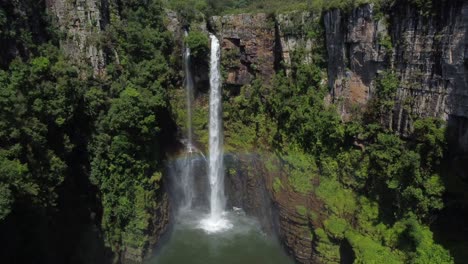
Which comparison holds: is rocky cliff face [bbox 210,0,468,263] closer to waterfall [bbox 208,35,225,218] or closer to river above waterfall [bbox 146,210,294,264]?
waterfall [bbox 208,35,225,218]

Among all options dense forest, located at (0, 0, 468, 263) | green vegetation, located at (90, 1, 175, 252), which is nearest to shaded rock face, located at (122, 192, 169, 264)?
dense forest, located at (0, 0, 468, 263)

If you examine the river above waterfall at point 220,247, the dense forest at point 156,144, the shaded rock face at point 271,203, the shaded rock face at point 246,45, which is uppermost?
the shaded rock face at point 246,45

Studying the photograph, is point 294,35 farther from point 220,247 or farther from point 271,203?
point 220,247

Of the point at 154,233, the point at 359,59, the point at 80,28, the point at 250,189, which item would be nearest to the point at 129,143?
the point at 154,233

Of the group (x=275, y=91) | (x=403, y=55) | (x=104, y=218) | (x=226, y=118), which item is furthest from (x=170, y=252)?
(x=403, y=55)

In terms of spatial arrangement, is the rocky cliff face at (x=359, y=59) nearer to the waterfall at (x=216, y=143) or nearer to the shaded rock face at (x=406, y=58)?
the shaded rock face at (x=406, y=58)

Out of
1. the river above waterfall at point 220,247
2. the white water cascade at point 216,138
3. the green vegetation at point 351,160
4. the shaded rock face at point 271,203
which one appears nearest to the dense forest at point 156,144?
the green vegetation at point 351,160
